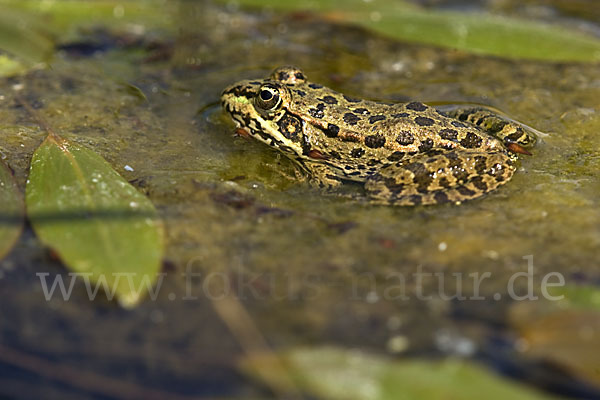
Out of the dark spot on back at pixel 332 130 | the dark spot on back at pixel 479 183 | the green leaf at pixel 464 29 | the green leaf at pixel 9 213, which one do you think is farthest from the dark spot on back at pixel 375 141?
the green leaf at pixel 9 213

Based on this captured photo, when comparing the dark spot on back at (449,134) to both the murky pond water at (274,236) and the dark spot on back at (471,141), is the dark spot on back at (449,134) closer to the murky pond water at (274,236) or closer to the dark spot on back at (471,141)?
the dark spot on back at (471,141)

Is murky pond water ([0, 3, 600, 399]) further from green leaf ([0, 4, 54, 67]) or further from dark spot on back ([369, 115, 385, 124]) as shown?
dark spot on back ([369, 115, 385, 124])

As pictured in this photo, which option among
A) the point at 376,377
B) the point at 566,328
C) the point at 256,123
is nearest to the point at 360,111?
the point at 256,123

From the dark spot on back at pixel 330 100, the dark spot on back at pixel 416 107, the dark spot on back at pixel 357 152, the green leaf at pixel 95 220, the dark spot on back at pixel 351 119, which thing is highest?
the dark spot on back at pixel 416 107

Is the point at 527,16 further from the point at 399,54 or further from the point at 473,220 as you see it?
the point at 473,220

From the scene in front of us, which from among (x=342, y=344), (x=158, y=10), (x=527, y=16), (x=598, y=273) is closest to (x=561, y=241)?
(x=598, y=273)

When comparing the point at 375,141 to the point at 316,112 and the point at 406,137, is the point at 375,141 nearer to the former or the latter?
the point at 406,137
